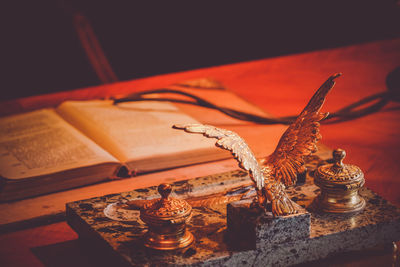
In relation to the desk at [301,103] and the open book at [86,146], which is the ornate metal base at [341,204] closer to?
the desk at [301,103]

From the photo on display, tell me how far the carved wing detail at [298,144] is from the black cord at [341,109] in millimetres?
664

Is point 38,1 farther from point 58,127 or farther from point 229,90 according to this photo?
point 58,127

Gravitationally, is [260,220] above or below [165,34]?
below

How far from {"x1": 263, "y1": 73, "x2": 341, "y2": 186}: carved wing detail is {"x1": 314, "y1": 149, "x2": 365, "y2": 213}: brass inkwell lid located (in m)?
0.10

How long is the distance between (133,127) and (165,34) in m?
2.33

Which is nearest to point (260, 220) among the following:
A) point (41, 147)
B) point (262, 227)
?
point (262, 227)

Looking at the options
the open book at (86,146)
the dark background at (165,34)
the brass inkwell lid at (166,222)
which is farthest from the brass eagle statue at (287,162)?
the dark background at (165,34)

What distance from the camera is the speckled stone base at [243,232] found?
88cm

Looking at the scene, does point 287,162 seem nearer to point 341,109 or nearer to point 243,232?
point 243,232

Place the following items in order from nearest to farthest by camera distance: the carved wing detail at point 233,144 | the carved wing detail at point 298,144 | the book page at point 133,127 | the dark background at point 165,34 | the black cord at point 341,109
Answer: the carved wing detail at point 233,144 < the carved wing detail at point 298,144 < the book page at point 133,127 < the black cord at point 341,109 < the dark background at point 165,34

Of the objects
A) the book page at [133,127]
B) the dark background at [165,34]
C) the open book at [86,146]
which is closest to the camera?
the open book at [86,146]

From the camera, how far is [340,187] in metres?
0.99

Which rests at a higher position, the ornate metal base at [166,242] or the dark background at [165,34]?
the dark background at [165,34]

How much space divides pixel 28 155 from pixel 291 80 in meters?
1.01
